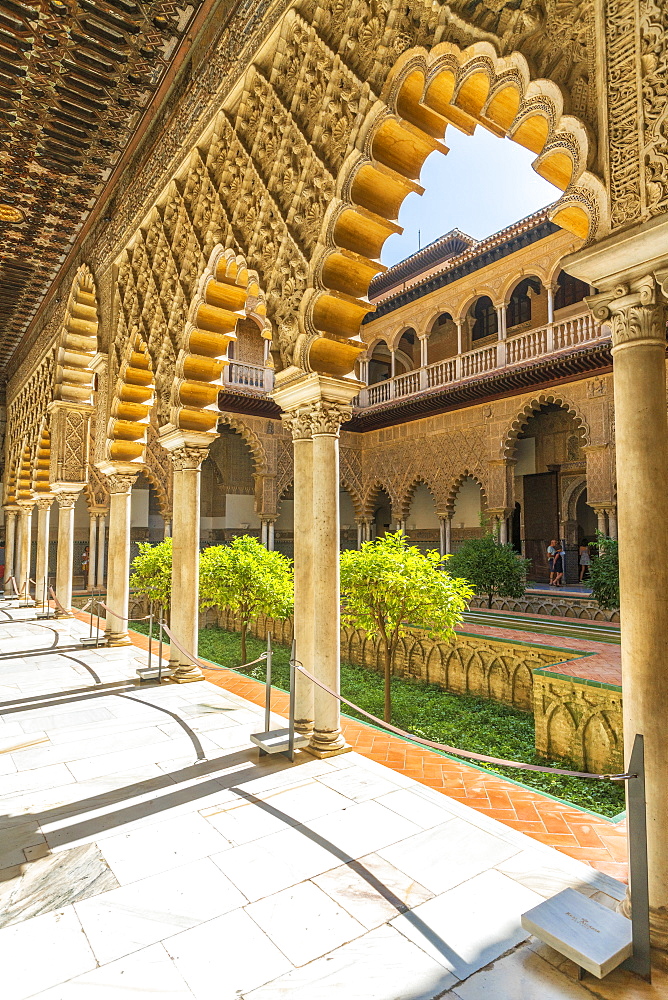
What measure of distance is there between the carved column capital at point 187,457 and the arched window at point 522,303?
47.4 ft

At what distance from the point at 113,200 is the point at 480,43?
663cm

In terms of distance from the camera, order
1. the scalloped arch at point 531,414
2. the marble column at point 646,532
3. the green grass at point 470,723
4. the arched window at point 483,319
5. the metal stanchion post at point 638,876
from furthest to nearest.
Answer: the arched window at point 483,319 < the scalloped arch at point 531,414 < the green grass at point 470,723 < the marble column at point 646,532 < the metal stanchion post at point 638,876

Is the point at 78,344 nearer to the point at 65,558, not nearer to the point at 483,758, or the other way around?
the point at 65,558

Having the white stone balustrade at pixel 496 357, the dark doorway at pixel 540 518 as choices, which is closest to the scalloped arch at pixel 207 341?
the white stone balustrade at pixel 496 357

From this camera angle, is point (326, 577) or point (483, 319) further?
point (483, 319)

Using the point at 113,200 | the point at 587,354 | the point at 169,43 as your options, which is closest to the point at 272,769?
the point at 169,43

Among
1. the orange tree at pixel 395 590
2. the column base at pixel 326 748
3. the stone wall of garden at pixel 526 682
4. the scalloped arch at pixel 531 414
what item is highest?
the scalloped arch at pixel 531 414

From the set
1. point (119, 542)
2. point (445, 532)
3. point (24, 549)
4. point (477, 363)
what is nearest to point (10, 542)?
point (24, 549)

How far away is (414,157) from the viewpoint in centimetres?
424

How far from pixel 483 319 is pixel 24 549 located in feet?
53.1

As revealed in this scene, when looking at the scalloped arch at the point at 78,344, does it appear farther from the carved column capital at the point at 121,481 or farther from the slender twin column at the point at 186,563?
the slender twin column at the point at 186,563

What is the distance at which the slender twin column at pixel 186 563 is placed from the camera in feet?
22.4

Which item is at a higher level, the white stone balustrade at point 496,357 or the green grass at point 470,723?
Result: the white stone balustrade at point 496,357

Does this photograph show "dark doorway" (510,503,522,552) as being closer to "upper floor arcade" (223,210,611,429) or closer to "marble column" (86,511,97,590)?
"upper floor arcade" (223,210,611,429)
